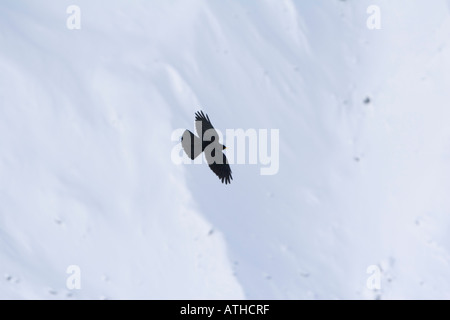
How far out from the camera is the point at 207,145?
657 centimetres

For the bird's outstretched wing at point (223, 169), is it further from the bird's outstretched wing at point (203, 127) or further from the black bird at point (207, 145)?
the bird's outstretched wing at point (203, 127)

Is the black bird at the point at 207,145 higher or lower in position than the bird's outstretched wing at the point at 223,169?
higher

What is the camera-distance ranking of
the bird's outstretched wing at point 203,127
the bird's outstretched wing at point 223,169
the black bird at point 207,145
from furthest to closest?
the bird's outstretched wing at point 223,169 < the bird's outstretched wing at point 203,127 < the black bird at point 207,145

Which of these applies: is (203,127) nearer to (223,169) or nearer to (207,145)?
(207,145)

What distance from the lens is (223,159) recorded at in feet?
22.5

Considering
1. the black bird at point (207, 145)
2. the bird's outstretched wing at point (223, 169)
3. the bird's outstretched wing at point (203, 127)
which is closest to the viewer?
the black bird at point (207, 145)

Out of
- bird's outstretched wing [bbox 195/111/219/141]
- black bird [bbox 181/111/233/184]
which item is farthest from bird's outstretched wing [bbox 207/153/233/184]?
bird's outstretched wing [bbox 195/111/219/141]

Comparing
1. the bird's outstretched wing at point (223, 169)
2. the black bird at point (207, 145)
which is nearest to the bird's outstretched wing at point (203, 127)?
the black bird at point (207, 145)

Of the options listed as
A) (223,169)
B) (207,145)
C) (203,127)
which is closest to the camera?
(207,145)

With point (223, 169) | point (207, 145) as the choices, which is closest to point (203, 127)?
point (207, 145)

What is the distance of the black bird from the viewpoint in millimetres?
6375

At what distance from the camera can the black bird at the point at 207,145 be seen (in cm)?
638
